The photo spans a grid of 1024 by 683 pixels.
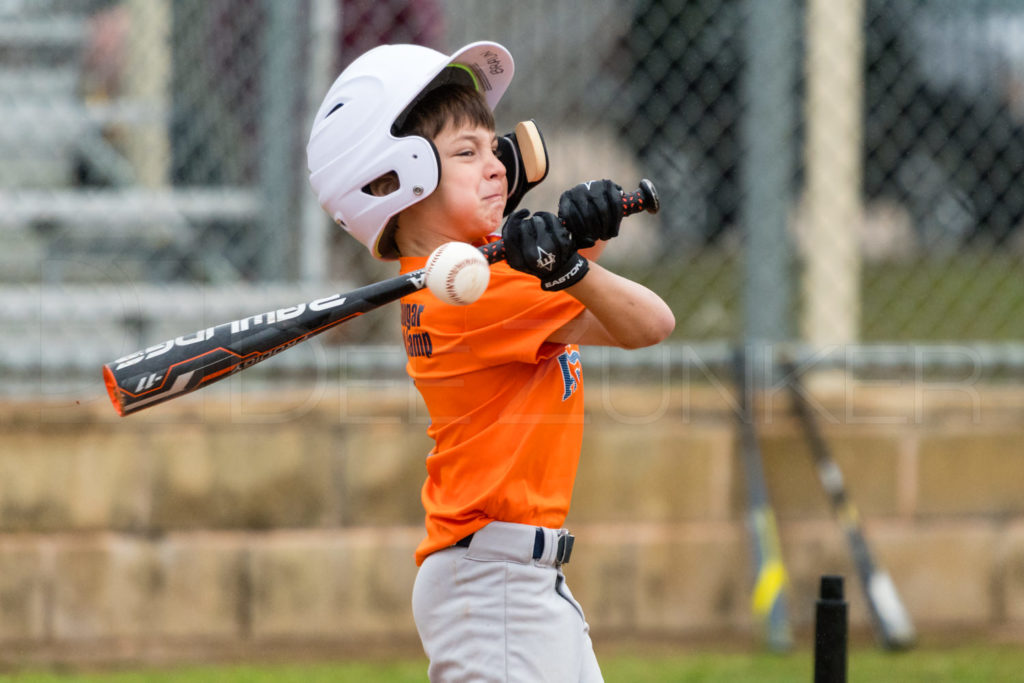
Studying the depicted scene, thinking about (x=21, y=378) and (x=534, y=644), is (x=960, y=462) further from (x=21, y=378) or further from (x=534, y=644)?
(x=21, y=378)

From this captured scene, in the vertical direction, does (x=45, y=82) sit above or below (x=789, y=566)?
above

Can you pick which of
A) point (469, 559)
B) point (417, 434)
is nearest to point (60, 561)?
point (417, 434)

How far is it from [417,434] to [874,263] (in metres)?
1.77

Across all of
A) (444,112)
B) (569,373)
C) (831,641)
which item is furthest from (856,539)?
(444,112)

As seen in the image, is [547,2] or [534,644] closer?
[534,644]

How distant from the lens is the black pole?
262 centimetres

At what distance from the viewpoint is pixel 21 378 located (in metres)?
4.23

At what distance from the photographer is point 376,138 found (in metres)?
2.44

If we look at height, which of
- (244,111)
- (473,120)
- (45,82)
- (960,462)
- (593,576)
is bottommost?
(593,576)

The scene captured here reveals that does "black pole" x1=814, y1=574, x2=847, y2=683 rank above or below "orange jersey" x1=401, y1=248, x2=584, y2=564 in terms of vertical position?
below

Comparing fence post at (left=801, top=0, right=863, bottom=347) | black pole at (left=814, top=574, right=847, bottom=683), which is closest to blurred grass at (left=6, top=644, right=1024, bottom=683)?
fence post at (left=801, top=0, right=863, bottom=347)

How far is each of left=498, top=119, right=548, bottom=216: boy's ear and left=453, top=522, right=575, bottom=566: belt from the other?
0.64 metres

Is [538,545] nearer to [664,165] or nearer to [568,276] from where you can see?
[568,276]

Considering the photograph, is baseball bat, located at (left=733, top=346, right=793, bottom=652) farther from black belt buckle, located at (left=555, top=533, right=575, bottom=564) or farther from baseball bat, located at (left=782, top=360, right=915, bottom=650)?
black belt buckle, located at (left=555, top=533, right=575, bottom=564)
